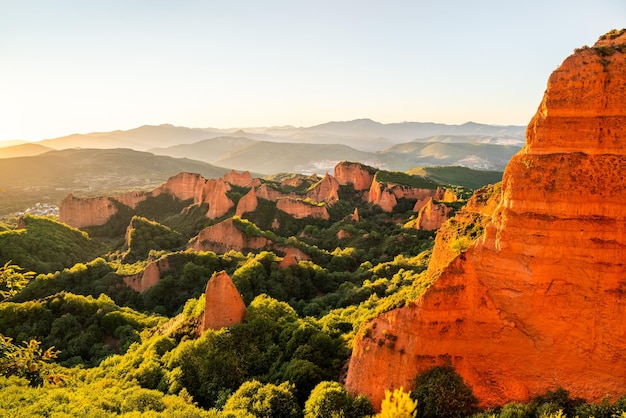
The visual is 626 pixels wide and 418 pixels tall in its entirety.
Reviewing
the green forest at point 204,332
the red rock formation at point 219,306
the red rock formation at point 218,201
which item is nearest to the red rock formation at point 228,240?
the green forest at point 204,332

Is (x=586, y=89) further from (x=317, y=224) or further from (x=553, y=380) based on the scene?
(x=317, y=224)

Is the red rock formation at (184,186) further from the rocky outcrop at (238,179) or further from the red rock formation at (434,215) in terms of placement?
the red rock formation at (434,215)

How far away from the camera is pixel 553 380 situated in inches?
700

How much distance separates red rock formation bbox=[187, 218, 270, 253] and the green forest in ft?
2.64

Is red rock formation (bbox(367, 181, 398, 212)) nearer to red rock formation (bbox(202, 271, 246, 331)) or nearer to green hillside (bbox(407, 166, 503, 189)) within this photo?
red rock formation (bbox(202, 271, 246, 331))

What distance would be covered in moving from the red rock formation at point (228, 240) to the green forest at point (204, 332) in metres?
0.80

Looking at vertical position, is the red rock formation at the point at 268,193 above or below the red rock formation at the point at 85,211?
above

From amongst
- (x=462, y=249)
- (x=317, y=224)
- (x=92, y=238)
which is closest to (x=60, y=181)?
(x=92, y=238)

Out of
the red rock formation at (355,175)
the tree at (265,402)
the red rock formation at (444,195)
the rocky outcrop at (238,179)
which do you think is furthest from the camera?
the red rock formation at (355,175)

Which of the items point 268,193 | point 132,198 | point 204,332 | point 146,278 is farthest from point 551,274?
point 132,198

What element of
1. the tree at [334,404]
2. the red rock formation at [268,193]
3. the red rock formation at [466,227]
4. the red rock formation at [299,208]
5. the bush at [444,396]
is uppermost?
the red rock formation at [466,227]

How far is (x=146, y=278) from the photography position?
4834 centimetres

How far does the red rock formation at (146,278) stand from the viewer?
1898 inches

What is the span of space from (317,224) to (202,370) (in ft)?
171
